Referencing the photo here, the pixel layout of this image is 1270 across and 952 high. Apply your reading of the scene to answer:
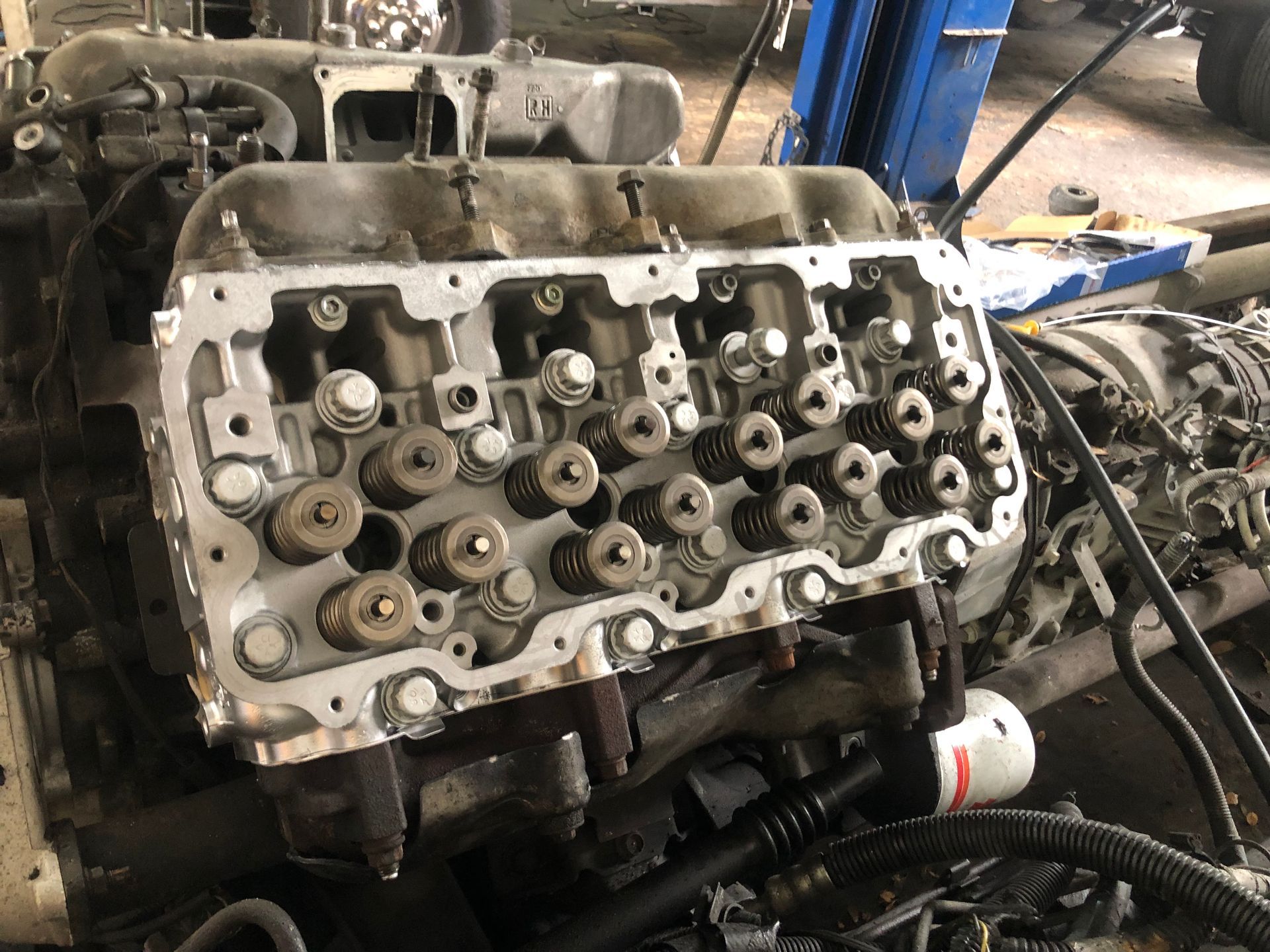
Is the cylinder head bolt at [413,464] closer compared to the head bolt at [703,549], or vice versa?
the cylinder head bolt at [413,464]

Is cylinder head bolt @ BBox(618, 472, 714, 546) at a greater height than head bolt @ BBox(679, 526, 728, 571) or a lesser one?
greater

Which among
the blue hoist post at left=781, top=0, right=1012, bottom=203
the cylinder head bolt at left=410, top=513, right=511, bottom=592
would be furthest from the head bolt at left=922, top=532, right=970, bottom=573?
the blue hoist post at left=781, top=0, right=1012, bottom=203

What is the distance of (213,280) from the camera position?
3.53 ft

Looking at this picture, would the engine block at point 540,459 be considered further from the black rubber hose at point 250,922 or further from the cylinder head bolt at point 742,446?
the black rubber hose at point 250,922

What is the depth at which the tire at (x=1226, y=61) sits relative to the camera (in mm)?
7637

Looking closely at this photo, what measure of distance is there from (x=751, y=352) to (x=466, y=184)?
0.48 m

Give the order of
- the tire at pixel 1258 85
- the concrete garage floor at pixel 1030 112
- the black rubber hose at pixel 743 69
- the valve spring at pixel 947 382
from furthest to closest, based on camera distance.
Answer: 1. the tire at pixel 1258 85
2. the concrete garage floor at pixel 1030 112
3. the black rubber hose at pixel 743 69
4. the valve spring at pixel 947 382

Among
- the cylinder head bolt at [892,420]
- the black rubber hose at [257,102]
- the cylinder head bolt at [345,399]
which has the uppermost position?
the black rubber hose at [257,102]

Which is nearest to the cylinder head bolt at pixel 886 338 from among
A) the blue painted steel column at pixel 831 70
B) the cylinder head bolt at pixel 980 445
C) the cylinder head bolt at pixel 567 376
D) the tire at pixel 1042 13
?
the cylinder head bolt at pixel 980 445

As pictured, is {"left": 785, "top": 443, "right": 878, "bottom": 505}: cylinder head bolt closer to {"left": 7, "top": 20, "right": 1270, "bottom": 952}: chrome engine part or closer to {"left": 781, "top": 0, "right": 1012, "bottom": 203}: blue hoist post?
{"left": 7, "top": 20, "right": 1270, "bottom": 952}: chrome engine part

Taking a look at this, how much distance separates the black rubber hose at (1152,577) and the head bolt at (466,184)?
4.43 feet

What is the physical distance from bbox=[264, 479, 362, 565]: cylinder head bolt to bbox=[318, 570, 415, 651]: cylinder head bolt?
54mm

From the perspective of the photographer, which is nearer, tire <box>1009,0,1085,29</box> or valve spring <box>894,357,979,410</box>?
valve spring <box>894,357,979,410</box>

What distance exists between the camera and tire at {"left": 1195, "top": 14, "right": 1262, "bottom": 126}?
7.64m
